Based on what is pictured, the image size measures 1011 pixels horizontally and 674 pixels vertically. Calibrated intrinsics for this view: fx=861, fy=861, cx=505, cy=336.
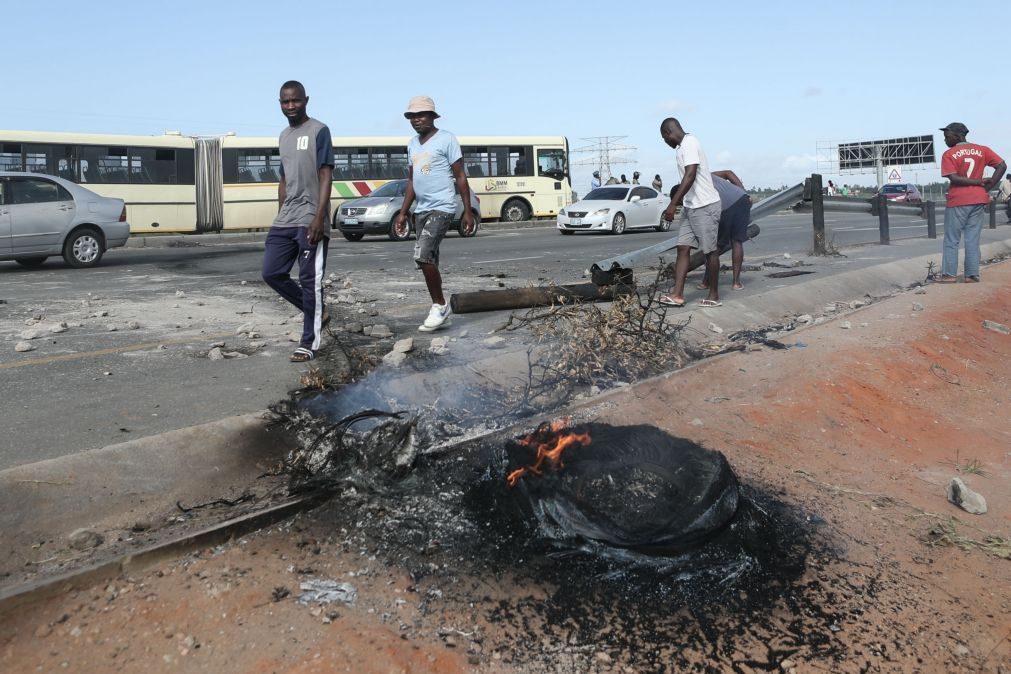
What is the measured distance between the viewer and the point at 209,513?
3295 millimetres

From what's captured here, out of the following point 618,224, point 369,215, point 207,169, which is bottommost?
point 618,224

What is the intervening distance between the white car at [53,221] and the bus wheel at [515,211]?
15.3 m

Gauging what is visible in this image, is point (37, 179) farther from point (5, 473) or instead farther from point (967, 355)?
point (967, 355)

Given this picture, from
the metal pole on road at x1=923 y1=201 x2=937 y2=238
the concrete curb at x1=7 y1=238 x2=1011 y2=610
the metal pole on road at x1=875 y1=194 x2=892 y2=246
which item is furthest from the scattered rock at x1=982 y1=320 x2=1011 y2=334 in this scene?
the metal pole on road at x1=923 y1=201 x2=937 y2=238

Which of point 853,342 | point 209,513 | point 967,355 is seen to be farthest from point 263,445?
point 967,355

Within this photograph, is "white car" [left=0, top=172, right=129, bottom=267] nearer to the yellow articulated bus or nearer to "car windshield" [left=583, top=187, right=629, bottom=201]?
the yellow articulated bus

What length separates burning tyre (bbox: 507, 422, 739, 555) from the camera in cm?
306

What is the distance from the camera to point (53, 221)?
12688mm

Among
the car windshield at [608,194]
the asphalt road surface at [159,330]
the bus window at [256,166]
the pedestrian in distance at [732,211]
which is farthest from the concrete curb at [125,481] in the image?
the bus window at [256,166]

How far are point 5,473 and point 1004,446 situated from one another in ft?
16.4

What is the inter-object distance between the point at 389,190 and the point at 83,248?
938 centimetres

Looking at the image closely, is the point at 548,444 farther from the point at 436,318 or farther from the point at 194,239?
the point at 194,239

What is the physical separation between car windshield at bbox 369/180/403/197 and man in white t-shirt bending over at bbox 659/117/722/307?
47.0 feet

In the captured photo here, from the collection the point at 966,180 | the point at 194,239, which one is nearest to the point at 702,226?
the point at 966,180
